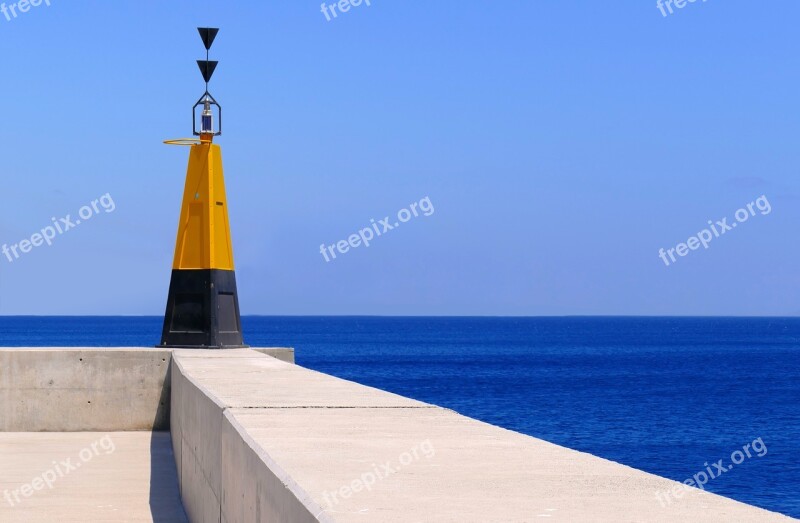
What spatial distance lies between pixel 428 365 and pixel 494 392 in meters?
32.2

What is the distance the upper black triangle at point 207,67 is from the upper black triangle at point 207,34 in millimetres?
220

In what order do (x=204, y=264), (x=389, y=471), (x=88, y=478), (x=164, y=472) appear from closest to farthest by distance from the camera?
(x=389, y=471), (x=88, y=478), (x=164, y=472), (x=204, y=264)

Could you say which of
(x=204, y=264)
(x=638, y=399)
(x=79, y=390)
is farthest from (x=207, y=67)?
(x=638, y=399)

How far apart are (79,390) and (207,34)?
5473 millimetres

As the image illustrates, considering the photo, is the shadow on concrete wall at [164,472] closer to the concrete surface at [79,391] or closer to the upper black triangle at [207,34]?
the concrete surface at [79,391]

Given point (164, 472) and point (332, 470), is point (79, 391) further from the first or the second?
point (332, 470)

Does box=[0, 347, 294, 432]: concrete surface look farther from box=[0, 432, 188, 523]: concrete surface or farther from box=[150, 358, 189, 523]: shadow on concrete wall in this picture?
box=[0, 432, 188, 523]: concrete surface

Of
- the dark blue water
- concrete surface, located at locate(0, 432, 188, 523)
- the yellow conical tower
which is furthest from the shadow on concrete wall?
the dark blue water

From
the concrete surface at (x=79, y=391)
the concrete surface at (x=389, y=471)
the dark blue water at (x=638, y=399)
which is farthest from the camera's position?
the dark blue water at (x=638, y=399)

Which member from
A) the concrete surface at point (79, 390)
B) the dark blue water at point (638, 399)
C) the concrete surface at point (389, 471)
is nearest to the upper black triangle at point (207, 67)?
the concrete surface at point (79, 390)

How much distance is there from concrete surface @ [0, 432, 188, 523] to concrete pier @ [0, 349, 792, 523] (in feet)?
0.09

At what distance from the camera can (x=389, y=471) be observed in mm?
4652

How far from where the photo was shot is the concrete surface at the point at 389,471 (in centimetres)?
373

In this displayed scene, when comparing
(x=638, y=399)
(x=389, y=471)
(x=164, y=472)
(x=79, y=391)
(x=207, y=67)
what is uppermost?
(x=207, y=67)
